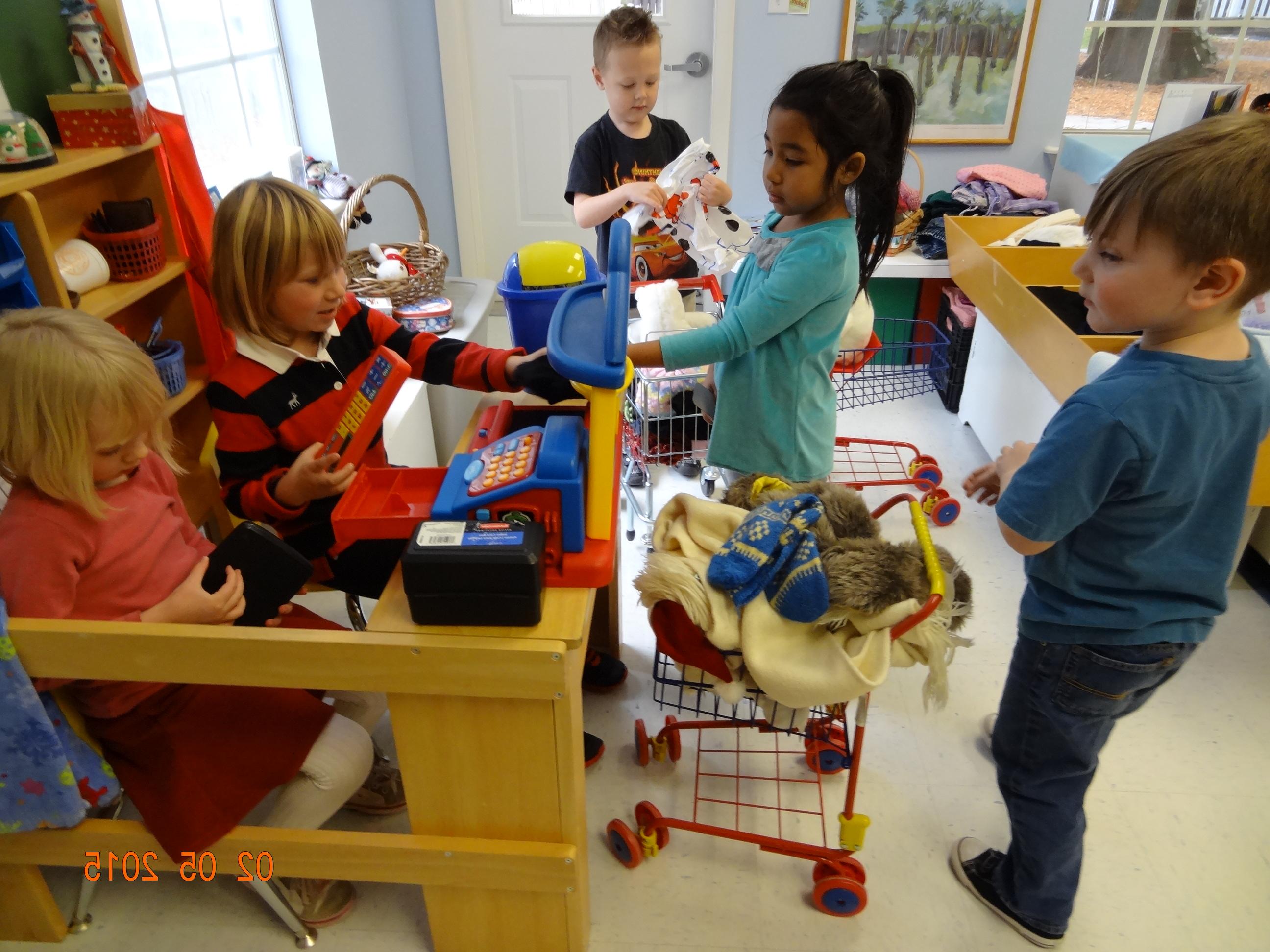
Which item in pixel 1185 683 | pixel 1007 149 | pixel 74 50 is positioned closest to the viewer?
pixel 74 50

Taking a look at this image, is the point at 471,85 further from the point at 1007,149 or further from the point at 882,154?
the point at 882,154

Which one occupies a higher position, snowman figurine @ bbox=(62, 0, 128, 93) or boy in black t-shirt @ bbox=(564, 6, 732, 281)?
snowman figurine @ bbox=(62, 0, 128, 93)

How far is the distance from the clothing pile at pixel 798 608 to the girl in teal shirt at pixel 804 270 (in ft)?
1.24

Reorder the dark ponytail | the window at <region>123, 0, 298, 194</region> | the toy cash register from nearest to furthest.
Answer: the toy cash register < the dark ponytail < the window at <region>123, 0, 298, 194</region>

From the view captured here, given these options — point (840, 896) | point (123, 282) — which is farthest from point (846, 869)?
point (123, 282)

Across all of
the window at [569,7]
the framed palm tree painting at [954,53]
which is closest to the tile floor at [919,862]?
the framed palm tree painting at [954,53]

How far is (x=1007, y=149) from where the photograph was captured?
3.47 meters

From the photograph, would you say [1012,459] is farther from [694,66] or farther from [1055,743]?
[694,66]

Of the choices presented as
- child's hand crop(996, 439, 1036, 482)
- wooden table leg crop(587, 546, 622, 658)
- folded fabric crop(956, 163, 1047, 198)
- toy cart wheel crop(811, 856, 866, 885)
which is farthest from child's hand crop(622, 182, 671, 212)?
folded fabric crop(956, 163, 1047, 198)

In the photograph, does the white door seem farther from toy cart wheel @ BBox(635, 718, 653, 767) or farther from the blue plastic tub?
toy cart wheel @ BBox(635, 718, 653, 767)

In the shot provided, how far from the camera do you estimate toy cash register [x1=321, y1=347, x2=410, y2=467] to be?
1.24m

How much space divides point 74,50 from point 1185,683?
97.6 inches

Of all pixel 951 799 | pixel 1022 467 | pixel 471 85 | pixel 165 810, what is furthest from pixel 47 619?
pixel 471 85

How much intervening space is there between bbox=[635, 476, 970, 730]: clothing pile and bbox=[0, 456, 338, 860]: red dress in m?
0.61
